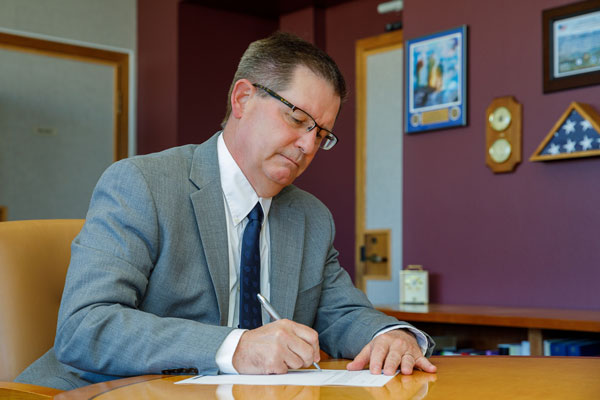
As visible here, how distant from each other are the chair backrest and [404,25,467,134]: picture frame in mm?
2250

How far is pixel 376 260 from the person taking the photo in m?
4.85

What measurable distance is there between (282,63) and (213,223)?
0.40 m

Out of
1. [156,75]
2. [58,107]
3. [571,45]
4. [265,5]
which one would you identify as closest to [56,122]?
[58,107]

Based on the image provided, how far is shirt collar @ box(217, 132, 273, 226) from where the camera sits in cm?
175

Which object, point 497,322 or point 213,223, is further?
point 497,322

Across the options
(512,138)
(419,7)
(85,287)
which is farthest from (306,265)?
(419,7)

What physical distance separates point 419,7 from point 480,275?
54.4 inches

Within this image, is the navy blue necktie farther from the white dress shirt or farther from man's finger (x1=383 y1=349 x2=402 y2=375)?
man's finger (x1=383 y1=349 x2=402 y2=375)

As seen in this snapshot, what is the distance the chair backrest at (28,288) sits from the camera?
1684 millimetres

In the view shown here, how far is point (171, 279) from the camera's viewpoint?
1.57 meters

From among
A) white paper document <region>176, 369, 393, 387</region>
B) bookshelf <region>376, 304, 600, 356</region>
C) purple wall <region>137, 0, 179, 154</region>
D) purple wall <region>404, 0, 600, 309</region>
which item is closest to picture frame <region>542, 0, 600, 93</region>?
purple wall <region>404, 0, 600, 309</region>

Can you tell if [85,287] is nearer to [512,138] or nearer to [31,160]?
[512,138]

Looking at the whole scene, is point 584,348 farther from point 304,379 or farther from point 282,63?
point 304,379

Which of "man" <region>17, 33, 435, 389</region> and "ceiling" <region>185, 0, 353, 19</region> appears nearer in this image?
"man" <region>17, 33, 435, 389</region>
